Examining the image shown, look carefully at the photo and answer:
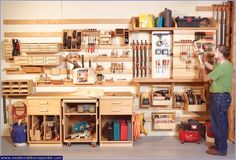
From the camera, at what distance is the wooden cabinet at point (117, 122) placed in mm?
4727

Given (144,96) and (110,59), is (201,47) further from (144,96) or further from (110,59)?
(110,59)

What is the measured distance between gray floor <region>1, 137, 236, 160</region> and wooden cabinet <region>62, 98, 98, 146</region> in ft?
0.38

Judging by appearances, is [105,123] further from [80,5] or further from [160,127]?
[80,5]

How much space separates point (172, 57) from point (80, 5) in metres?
1.64

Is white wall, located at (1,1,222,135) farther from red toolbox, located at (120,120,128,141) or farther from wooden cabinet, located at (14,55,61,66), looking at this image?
red toolbox, located at (120,120,128,141)

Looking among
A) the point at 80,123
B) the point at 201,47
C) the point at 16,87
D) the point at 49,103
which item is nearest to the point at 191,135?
the point at 201,47

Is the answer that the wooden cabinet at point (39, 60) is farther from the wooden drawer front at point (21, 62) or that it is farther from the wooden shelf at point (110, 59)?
the wooden shelf at point (110, 59)

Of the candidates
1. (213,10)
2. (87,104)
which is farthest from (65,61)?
(213,10)

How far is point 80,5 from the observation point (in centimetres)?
518

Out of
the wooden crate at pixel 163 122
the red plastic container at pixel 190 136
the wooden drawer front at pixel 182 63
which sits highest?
the wooden drawer front at pixel 182 63

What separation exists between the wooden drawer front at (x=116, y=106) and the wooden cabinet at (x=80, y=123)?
115 mm

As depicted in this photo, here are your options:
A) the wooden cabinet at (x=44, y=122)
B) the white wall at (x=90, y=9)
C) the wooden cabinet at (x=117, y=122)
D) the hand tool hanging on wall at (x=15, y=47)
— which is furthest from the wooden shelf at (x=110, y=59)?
the hand tool hanging on wall at (x=15, y=47)

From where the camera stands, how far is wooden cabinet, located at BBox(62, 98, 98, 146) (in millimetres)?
4746

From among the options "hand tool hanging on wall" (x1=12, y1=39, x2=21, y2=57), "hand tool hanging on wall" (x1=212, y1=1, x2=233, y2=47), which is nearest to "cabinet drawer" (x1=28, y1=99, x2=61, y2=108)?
"hand tool hanging on wall" (x1=12, y1=39, x2=21, y2=57)
